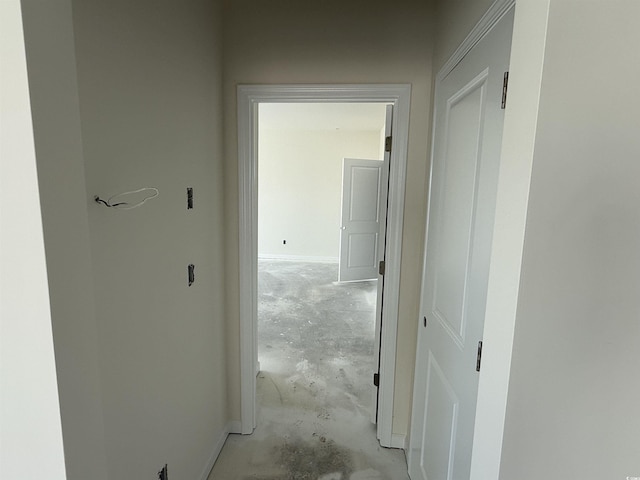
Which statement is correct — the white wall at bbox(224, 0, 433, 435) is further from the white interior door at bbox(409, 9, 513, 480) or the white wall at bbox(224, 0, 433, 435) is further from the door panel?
the door panel

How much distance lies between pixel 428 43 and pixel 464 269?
121cm

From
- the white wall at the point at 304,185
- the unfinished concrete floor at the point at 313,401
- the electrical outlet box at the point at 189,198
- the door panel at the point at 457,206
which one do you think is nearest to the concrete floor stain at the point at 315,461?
the unfinished concrete floor at the point at 313,401

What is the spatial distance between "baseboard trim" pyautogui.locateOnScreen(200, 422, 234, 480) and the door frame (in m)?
0.09

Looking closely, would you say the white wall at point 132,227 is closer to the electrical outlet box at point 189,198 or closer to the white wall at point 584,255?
the electrical outlet box at point 189,198

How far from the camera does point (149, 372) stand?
1192mm

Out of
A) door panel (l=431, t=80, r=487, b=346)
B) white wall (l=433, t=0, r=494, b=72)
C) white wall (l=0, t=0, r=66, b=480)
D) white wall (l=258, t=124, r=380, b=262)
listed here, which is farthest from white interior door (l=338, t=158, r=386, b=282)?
white wall (l=0, t=0, r=66, b=480)

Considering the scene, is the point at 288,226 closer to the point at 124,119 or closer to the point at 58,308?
the point at 124,119

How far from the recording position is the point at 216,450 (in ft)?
6.14

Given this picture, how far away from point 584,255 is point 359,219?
4.56m

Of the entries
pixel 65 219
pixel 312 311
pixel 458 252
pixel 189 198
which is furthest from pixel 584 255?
pixel 312 311

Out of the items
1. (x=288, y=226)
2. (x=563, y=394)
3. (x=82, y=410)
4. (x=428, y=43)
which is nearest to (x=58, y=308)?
(x=82, y=410)

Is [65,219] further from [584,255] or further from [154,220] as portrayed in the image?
[584,255]

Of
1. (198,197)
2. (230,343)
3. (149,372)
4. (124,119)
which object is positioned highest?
(124,119)

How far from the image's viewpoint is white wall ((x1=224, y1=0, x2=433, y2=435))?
5.48ft
